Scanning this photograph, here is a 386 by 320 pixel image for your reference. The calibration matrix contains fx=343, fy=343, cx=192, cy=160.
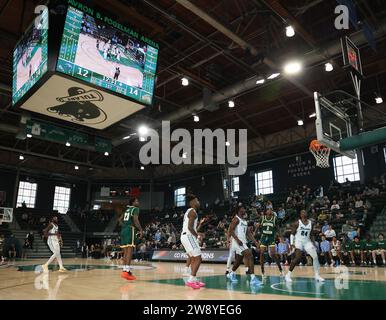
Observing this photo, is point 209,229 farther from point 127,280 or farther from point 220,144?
point 127,280

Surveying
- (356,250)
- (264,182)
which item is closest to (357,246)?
(356,250)

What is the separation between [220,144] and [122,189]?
1427cm

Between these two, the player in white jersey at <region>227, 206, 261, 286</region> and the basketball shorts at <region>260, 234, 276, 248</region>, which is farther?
the basketball shorts at <region>260, 234, 276, 248</region>

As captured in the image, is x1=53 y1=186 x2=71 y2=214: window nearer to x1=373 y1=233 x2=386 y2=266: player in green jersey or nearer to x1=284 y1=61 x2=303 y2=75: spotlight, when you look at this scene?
x1=284 y1=61 x2=303 y2=75: spotlight

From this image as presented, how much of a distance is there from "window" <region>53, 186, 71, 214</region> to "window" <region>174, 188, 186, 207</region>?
11464 millimetres

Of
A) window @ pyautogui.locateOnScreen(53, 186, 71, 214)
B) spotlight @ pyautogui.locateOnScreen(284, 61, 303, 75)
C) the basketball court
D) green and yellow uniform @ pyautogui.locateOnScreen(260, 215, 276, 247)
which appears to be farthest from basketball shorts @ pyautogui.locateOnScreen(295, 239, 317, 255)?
window @ pyautogui.locateOnScreen(53, 186, 71, 214)

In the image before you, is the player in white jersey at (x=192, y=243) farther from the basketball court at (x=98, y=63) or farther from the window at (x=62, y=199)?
the window at (x=62, y=199)

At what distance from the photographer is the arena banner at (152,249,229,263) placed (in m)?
20.0

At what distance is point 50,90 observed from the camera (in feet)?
28.4

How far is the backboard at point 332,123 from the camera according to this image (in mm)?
9492

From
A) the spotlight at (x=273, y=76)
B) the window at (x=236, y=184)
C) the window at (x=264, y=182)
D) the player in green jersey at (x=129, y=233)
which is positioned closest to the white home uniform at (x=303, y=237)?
the player in green jersey at (x=129, y=233)

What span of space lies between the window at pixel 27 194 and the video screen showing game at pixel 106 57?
28.5m

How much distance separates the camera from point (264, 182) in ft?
92.2

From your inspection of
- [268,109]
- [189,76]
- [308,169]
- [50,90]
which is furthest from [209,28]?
[308,169]
